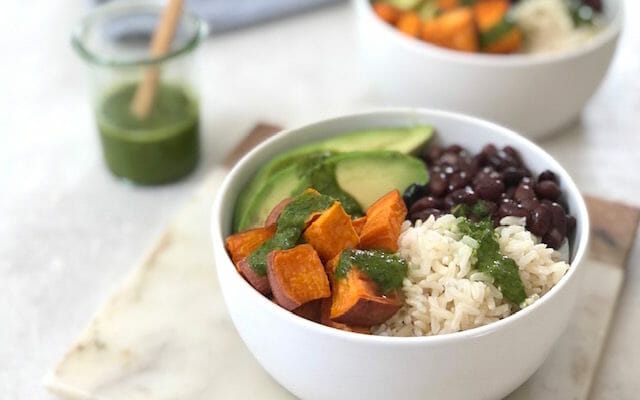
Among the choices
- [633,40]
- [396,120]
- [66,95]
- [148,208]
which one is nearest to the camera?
[396,120]

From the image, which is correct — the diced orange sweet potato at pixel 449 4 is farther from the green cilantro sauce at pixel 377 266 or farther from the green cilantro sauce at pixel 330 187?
the green cilantro sauce at pixel 377 266

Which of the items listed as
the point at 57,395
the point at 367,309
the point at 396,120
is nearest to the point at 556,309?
the point at 367,309

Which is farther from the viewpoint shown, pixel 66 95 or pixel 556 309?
pixel 66 95

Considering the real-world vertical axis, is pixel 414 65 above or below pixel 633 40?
above

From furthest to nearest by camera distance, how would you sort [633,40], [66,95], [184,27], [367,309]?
[633,40], [66,95], [184,27], [367,309]

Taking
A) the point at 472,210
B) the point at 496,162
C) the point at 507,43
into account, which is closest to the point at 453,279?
the point at 472,210

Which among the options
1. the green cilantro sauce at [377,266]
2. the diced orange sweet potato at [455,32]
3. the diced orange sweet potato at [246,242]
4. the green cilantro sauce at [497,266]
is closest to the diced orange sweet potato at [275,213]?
the diced orange sweet potato at [246,242]

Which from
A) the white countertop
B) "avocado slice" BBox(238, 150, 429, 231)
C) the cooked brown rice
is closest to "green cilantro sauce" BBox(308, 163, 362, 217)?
"avocado slice" BBox(238, 150, 429, 231)

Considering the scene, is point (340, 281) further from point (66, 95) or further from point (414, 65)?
point (66, 95)
